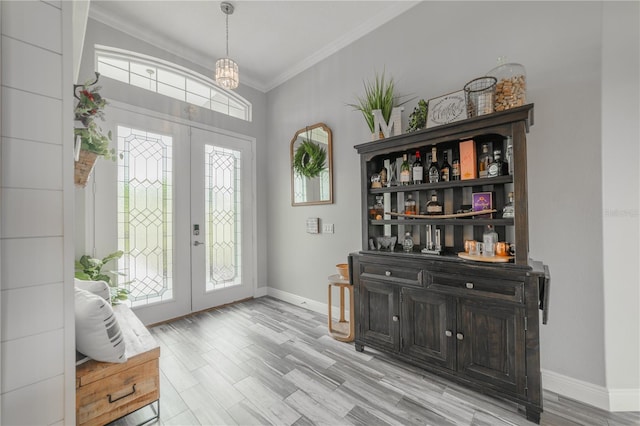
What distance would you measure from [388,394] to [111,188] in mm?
3187

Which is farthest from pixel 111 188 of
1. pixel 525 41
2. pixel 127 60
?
pixel 525 41

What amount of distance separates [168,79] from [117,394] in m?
3.30

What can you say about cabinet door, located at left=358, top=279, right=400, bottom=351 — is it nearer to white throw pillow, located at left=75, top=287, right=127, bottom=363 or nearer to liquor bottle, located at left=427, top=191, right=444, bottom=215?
liquor bottle, located at left=427, top=191, right=444, bottom=215

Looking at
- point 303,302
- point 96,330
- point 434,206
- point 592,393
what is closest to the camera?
point 96,330

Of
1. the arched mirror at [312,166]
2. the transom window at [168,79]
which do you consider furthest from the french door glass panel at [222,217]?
the arched mirror at [312,166]

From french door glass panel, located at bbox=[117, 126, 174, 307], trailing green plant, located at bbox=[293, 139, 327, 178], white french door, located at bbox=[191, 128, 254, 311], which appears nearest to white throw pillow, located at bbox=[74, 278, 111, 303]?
french door glass panel, located at bbox=[117, 126, 174, 307]

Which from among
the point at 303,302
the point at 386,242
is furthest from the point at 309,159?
the point at 303,302

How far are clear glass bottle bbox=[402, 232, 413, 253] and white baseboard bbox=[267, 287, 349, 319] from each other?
120cm

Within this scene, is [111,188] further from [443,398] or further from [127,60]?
[443,398]

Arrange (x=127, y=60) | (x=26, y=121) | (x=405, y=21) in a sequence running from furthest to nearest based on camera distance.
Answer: (x=127, y=60) → (x=405, y=21) → (x=26, y=121)

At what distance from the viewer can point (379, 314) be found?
227cm

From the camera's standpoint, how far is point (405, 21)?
2.61 meters

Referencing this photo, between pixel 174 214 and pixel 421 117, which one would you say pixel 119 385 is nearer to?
pixel 174 214

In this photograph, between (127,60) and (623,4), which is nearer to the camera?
(623,4)
